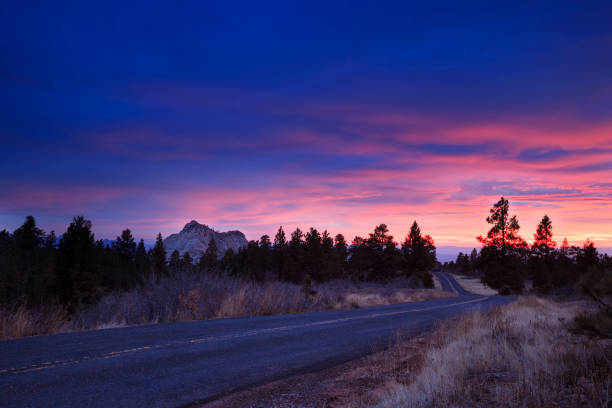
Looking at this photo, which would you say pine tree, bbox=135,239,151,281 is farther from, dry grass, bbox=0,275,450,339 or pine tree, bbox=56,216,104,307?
dry grass, bbox=0,275,450,339

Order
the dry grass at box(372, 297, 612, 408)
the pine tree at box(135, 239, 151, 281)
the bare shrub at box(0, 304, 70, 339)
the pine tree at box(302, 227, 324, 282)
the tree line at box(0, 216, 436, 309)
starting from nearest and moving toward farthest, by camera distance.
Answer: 1. the dry grass at box(372, 297, 612, 408)
2. the bare shrub at box(0, 304, 70, 339)
3. the tree line at box(0, 216, 436, 309)
4. the pine tree at box(302, 227, 324, 282)
5. the pine tree at box(135, 239, 151, 281)

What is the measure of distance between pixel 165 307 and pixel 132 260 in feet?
253

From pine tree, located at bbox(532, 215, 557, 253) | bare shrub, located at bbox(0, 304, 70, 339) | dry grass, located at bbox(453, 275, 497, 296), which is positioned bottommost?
dry grass, located at bbox(453, 275, 497, 296)

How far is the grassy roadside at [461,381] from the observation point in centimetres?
409

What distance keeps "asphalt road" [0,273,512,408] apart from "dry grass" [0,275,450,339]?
50.3 inches

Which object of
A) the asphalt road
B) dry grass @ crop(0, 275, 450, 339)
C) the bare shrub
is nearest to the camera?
the asphalt road

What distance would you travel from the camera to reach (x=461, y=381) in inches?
190

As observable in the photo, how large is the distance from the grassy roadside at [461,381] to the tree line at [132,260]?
101 feet

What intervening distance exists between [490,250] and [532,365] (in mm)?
61520

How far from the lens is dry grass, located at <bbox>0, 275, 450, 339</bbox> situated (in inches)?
338

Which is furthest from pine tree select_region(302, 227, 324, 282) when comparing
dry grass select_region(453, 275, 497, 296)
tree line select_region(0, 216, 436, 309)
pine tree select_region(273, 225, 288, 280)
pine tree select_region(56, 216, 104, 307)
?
pine tree select_region(56, 216, 104, 307)

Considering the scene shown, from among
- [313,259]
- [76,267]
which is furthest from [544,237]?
[76,267]

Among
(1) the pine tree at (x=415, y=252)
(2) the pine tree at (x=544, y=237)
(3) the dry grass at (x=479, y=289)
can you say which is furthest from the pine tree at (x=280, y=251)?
(2) the pine tree at (x=544, y=237)

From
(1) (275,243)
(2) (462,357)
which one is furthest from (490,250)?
(2) (462,357)
